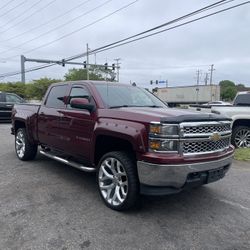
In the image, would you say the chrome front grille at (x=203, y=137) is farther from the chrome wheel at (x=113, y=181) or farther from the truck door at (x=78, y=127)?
the truck door at (x=78, y=127)

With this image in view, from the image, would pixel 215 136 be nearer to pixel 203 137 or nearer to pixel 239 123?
pixel 203 137

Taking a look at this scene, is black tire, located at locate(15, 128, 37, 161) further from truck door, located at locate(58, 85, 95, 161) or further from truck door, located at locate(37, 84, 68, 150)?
truck door, located at locate(58, 85, 95, 161)

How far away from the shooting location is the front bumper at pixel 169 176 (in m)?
3.58

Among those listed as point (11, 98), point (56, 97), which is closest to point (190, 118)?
point (56, 97)

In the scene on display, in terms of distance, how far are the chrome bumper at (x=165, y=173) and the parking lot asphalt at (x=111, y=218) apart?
57 cm

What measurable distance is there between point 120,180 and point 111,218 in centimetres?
53

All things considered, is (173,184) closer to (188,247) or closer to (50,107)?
(188,247)

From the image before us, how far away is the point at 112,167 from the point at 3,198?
1820mm

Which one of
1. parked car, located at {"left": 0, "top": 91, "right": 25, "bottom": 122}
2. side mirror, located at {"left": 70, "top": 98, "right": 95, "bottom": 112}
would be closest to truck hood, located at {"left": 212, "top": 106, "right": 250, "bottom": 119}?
side mirror, located at {"left": 70, "top": 98, "right": 95, "bottom": 112}

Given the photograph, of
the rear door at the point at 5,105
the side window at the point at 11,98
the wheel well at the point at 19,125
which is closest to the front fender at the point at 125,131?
the wheel well at the point at 19,125

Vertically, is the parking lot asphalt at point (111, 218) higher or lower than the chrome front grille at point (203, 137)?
lower

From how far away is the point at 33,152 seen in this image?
6957 mm

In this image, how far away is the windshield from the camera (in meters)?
4.84

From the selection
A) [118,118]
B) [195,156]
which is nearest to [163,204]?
[195,156]
